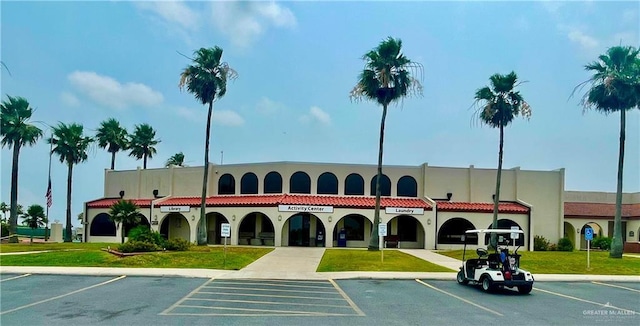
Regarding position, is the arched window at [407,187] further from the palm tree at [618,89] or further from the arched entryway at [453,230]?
the palm tree at [618,89]

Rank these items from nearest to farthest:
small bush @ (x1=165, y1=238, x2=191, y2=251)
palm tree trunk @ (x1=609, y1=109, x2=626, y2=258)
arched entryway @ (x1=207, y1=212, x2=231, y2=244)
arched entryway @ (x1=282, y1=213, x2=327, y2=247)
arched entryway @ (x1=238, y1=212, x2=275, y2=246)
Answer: small bush @ (x1=165, y1=238, x2=191, y2=251) < palm tree trunk @ (x1=609, y1=109, x2=626, y2=258) < arched entryway @ (x1=282, y1=213, x2=327, y2=247) < arched entryway @ (x1=238, y1=212, x2=275, y2=246) < arched entryway @ (x1=207, y1=212, x2=231, y2=244)

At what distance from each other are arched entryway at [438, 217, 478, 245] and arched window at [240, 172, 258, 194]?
14.1 metres

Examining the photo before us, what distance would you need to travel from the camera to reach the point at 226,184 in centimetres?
4222

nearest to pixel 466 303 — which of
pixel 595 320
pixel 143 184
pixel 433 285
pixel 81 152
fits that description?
pixel 595 320

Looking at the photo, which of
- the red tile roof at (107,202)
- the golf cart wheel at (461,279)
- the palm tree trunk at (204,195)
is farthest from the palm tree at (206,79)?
Answer: the golf cart wheel at (461,279)

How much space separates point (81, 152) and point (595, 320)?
154 ft

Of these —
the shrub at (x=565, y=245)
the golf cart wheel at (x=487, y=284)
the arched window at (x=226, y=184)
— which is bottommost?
the shrub at (x=565, y=245)

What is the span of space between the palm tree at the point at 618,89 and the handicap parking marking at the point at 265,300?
70.0 feet

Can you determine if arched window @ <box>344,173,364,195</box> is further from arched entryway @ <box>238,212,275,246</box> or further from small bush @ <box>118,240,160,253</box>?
small bush @ <box>118,240,160,253</box>

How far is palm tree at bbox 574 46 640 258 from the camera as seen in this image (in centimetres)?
3017

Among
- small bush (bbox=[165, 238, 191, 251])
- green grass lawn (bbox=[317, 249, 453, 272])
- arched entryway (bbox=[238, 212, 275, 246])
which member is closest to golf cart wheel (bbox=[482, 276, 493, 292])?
green grass lawn (bbox=[317, 249, 453, 272])

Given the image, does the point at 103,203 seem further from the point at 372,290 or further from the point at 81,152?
the point at 372,290

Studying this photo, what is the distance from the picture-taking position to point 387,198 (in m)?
39.9

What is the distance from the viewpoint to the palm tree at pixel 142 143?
2132 inches
